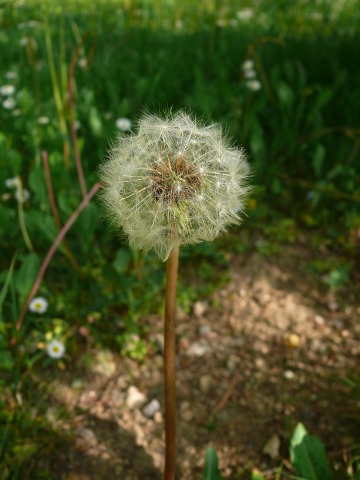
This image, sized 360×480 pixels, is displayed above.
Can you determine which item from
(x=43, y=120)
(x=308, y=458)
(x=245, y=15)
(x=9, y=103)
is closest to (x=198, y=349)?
(x=308, y=458)

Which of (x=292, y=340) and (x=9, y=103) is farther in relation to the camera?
(x=9, y=103)

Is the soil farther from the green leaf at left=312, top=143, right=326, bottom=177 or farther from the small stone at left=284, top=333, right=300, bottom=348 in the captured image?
the green leaf at left=312, top=143, right=326, bottom=177

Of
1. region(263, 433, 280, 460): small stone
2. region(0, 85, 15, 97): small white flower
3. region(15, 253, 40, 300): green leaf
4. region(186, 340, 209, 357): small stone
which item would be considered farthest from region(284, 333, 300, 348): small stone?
region(0, 85, 15, 97): small white flower

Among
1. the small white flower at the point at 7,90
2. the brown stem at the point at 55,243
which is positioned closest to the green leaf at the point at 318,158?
the brown stem at the point at 55,243

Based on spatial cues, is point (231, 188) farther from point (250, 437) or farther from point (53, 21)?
point (53, 21)

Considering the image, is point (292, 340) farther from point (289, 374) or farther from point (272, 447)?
point (272, 447)

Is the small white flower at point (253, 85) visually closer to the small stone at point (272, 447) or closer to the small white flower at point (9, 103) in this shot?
the small white flower at point (9, 103)

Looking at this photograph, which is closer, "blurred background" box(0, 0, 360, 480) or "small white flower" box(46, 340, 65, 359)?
"blurred background" box(0, 0, 360, 480)
